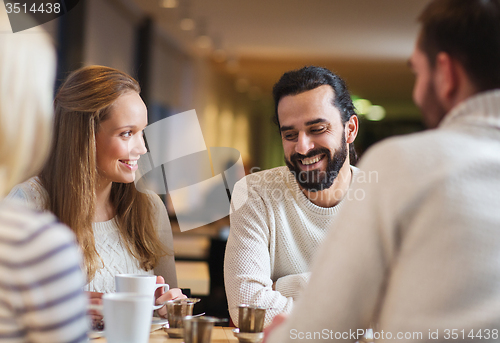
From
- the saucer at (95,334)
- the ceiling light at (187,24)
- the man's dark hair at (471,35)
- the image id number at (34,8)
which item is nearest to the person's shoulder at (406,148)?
the man's dark hair at (471,35)

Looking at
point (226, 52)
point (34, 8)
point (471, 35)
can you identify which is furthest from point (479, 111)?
point (226, 52)

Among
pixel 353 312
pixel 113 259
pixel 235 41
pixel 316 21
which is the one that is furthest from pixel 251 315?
pixel 235 41

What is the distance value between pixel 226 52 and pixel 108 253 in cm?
496

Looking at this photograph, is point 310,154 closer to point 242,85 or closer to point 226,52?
point 226,52

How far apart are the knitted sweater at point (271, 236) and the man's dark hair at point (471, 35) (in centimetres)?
93

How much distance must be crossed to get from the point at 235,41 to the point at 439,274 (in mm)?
5454

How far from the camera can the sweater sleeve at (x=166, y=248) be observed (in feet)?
5.12

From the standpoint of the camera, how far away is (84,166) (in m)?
1.46

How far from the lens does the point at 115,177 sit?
4.91 feet

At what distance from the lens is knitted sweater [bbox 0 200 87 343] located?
20.5 inches

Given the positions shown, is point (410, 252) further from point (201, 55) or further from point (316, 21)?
point (201, 55)

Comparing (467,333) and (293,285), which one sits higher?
(467,333)

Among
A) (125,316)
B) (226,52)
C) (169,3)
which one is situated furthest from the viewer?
(226,52)

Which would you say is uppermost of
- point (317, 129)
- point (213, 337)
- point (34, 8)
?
point (34, 8)
